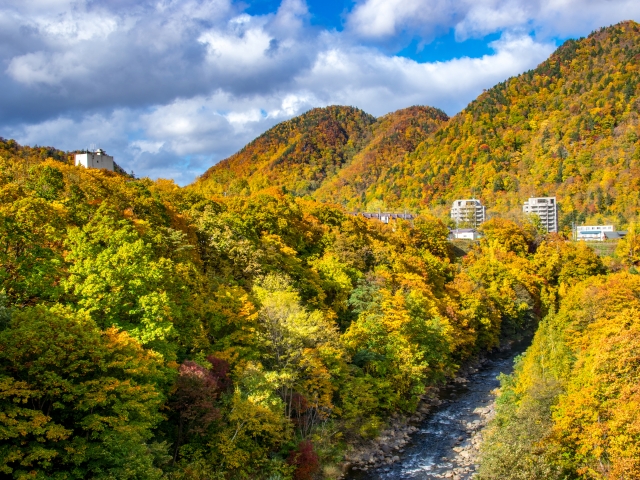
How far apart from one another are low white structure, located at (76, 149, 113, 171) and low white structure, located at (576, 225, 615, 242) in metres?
102

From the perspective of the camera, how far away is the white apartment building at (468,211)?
163m

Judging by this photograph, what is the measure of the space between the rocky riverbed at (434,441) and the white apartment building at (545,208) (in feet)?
388

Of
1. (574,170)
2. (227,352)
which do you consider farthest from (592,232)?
(227,352)

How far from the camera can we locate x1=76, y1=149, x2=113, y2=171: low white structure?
73438mm

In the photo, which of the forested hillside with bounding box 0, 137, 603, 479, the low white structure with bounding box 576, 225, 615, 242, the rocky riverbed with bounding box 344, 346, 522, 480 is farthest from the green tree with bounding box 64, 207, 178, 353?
the low white structure with bounding box 576, 225, 615, 242

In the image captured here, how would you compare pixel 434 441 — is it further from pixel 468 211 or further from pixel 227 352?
pixel 468 211

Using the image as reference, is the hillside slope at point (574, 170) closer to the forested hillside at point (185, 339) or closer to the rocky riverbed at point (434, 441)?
the forested hillside at point (185, 339)

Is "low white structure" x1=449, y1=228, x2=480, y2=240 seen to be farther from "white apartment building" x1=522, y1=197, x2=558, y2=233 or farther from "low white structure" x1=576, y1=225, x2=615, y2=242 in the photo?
"white apartment building" x1=522, y1=197, x2=558, y2=233

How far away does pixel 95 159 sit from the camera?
2980 inches

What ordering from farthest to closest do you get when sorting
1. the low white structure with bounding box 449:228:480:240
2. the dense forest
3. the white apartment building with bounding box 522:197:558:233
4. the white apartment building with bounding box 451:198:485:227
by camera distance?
1. the white apartment building with bounding box 451:198:485:227
2. the white apartment building with bounding box 522:197:558:233
3. the low white structure with bounding box 449:228:480:240
4. the dense forest

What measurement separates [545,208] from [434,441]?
13713cm

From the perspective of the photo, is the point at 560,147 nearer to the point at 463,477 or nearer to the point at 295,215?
the point at 295,215

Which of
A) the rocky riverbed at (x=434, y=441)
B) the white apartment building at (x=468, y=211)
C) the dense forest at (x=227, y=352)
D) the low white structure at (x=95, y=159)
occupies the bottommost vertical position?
the rocky riverbed at (x=434, y=441)

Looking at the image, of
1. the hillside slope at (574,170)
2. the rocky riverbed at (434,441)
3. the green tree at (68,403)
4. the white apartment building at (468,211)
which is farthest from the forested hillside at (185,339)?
the hillside slope at (574,170)
